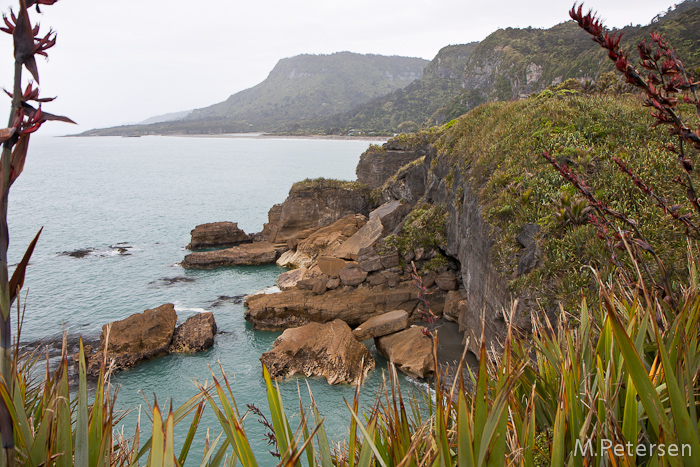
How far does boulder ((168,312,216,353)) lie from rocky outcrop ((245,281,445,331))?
2183 mm

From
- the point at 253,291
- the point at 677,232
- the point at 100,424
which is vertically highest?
the point at 100,424

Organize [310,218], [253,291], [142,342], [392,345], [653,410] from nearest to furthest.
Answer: [653,410], [392,345], [142,342], [253,291], [310,218]

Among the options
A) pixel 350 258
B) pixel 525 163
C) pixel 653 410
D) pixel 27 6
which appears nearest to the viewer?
pixel 27 6

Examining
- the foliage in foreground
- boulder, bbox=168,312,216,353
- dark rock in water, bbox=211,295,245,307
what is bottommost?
dark rock in water, bbox=211,295,245,307

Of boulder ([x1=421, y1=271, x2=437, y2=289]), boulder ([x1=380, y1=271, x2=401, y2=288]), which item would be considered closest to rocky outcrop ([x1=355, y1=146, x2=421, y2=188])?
boulder ([x1=380, y1=271, x2=401, y2=288])

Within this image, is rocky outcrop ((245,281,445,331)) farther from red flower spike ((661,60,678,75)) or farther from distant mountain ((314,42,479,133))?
distant mountain ((314,42,479,133))

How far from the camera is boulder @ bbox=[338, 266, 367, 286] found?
67.1ft

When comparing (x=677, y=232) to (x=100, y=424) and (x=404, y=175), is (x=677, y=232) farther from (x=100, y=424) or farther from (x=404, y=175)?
(x=404, y=175)

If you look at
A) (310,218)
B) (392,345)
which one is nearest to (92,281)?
(310,218)

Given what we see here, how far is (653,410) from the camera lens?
1.66m

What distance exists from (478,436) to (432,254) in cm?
1895

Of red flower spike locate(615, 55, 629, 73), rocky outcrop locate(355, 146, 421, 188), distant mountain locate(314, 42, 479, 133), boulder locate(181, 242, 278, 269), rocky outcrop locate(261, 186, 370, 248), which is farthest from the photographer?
distant mountain locate(314, 42, 479, 133)

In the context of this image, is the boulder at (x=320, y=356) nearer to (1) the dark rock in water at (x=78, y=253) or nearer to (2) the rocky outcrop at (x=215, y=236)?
(2) the rocky outcrop at (x=215, y=236)

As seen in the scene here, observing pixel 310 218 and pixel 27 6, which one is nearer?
pixel 27 6
